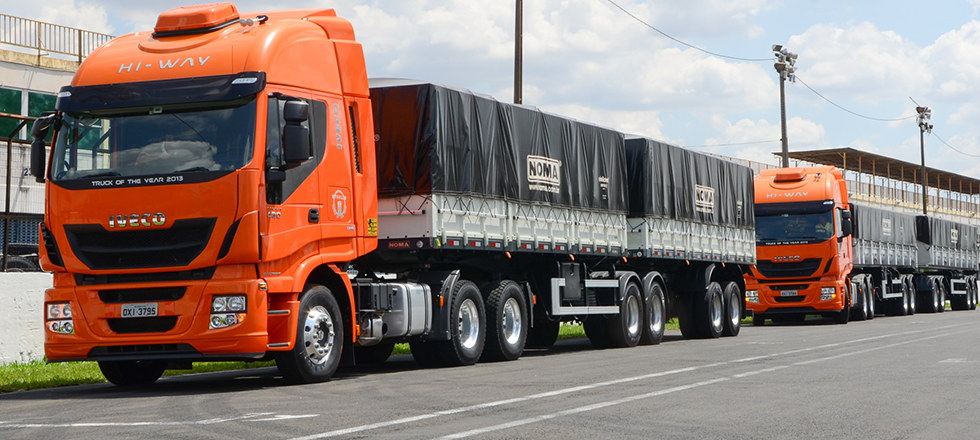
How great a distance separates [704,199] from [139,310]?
1342 cm

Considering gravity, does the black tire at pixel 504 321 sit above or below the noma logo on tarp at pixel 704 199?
below

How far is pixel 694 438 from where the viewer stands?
7359mm

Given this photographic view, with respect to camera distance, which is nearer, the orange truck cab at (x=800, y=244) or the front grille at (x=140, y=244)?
the front grille at (x=140, y=244)

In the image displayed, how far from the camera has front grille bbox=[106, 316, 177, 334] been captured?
1080 centimetres

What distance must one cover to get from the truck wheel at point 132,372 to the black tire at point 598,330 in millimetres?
8094

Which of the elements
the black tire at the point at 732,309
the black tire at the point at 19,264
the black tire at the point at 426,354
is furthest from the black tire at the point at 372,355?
the black tire at the point at 732,309

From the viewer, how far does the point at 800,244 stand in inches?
1141

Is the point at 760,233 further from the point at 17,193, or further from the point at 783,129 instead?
the point at 17,193

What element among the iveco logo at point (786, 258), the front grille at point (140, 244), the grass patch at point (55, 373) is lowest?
the grass patch at point (55, 373)

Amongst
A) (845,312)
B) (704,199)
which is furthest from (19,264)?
(845,312)

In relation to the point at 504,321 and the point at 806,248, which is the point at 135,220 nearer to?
the point at 504,321

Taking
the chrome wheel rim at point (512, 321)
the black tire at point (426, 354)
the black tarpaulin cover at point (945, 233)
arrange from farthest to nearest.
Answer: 1. the black tarpaulin cover at point (945, 233)
2. the chrome wheel rim at point (512, 321)
3. the black tire at point (426, 354)

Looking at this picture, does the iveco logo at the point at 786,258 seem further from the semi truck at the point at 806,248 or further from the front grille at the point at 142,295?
the front grille at the point at 142,295

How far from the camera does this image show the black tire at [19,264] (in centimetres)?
1623
